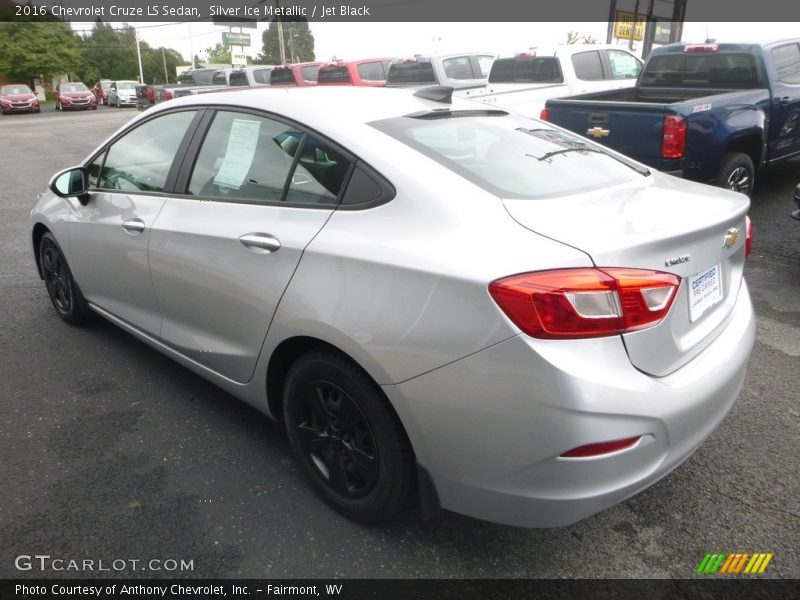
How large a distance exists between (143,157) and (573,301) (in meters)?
2.67

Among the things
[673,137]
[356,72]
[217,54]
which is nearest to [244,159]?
[673,137]

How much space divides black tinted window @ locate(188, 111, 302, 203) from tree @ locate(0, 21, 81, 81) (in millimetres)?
54114

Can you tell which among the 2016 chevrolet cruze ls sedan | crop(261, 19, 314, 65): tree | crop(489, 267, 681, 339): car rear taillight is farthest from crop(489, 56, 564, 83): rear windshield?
crop(261, 19, 314, 65): tree

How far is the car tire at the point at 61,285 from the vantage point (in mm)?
4176

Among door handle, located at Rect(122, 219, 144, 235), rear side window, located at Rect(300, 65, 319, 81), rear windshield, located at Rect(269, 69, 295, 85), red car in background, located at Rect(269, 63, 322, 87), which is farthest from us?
rear windshield, located at Rect(269, 69, 295, 85)

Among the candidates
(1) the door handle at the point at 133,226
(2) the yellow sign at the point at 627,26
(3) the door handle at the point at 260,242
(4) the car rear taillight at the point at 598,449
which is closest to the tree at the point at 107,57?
(2) the yellow sign at the point at 627,26

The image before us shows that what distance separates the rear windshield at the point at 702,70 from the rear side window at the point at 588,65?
1810mm

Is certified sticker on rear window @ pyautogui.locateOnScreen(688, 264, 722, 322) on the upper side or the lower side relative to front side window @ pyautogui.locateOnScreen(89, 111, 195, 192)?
lower

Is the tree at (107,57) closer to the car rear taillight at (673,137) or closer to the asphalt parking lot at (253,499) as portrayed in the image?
the car rear taillight at (673,137)

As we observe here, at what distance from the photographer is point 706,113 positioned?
5.77 metres

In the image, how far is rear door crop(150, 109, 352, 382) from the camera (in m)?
2.46

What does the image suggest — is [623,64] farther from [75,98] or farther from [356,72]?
[75,98]

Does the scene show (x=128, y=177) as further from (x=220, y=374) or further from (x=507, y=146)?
(x=507, y=146)

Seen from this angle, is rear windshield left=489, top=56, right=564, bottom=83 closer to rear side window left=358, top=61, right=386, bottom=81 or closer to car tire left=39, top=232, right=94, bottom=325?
rear side window left=358, top=61, right=386, bottom=81
